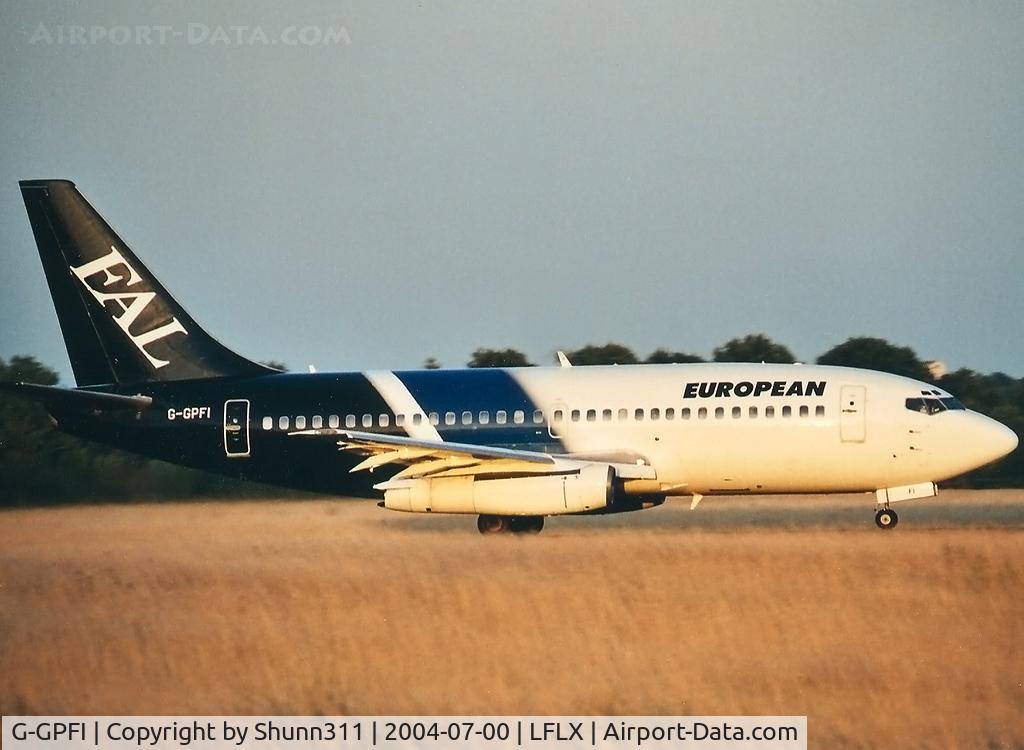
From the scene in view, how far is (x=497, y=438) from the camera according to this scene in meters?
27.4

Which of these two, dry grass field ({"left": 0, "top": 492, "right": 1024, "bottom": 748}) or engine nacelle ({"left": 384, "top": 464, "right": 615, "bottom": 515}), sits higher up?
engine nacelle ({"left": 384, "top": 464, "right": 615, "bottom": 515})

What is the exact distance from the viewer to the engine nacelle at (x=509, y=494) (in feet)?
83.1

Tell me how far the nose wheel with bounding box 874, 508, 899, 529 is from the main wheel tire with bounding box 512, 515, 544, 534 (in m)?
6.04

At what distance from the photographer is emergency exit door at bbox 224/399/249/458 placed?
94.4ft

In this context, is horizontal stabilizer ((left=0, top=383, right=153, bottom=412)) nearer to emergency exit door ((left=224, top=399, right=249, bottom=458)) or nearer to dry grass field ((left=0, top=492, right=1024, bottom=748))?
emergency exit door ((left=224, top=399, right=249, bottom=458))

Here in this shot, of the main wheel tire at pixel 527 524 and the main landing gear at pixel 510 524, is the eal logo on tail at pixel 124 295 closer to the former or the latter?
the main landing gear at pixel 510 524

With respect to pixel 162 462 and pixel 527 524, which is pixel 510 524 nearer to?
pixel 527 524

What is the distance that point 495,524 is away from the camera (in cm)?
2762

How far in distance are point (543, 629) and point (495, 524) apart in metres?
12.0

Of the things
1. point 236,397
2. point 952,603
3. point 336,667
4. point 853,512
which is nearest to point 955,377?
point 853,512
